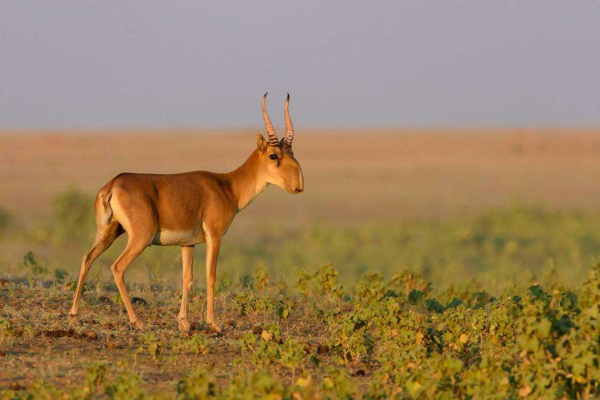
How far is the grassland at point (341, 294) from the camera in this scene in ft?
Answer: 25.9

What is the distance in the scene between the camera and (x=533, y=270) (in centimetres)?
2450

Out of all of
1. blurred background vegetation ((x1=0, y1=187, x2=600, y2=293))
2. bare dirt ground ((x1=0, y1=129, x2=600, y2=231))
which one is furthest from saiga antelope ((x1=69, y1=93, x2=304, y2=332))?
bare dirt ground ((x1=0, y1=129, x2=600, y2=231))

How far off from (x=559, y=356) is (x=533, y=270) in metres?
16.9

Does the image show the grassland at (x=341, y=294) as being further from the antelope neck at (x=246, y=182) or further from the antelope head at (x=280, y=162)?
the antelope head at (x=280, y=162)

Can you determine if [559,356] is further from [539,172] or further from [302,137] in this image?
[302,137]

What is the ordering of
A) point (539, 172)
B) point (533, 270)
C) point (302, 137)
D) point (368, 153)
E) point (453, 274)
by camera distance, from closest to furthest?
point (453, 274)
point (533, 270)
point (539, 172)
point (368, 153)
point (302, 137)

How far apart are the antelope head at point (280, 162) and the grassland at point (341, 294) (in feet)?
4.68

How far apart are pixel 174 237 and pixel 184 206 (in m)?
0.35

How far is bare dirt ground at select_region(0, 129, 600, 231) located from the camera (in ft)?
144

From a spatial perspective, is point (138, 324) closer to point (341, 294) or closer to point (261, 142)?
point (261, 142)

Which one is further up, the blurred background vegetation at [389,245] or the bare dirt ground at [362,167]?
the blurred background vegetation at [389,245]

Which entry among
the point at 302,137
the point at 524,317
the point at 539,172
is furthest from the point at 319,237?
the point at 302,137

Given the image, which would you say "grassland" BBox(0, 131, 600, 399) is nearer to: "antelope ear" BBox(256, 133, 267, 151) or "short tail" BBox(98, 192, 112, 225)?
"short tail" BBox(98, 192, 112, 225)

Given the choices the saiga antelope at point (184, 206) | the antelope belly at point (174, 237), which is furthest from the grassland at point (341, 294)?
the antelope belly at point (174, 237)
